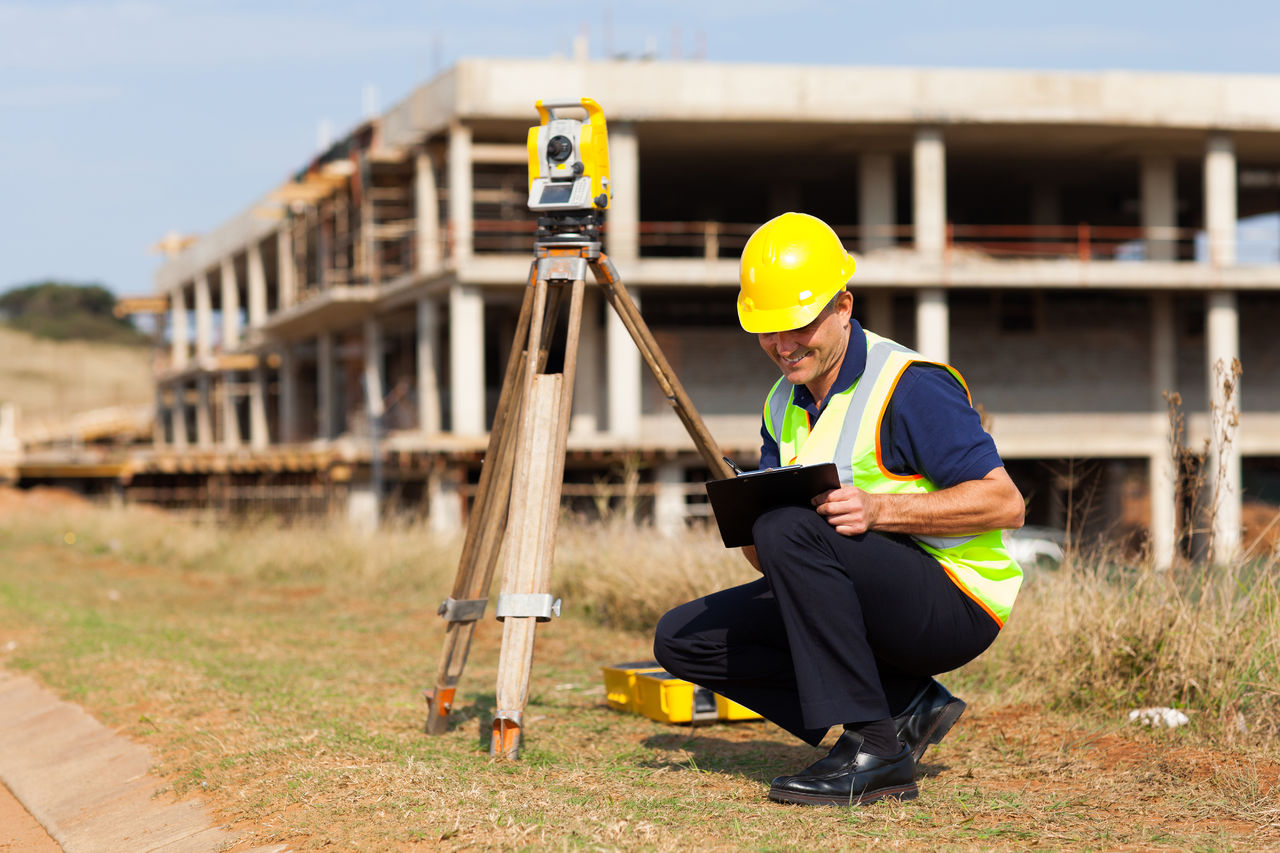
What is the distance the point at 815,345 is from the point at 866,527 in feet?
1.90

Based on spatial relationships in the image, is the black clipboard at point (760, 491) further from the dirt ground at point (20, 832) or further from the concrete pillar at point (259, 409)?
the concrete pillar at point (259, 409)

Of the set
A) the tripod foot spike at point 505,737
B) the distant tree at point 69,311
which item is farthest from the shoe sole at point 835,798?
the distant tree at point 69,311

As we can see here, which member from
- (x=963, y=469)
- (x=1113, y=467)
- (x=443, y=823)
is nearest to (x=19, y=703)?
(x=443, y=823)

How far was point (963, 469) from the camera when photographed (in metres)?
3.75

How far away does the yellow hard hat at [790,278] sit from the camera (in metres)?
3.93

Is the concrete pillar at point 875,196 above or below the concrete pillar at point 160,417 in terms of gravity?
above

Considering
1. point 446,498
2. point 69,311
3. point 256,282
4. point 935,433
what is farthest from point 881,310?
point 69,311

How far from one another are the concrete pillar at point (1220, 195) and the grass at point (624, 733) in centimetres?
2155

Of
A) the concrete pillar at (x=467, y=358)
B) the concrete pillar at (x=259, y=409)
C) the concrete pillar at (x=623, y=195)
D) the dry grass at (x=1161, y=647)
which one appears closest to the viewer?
the dry grass at (x=1161, y=647)

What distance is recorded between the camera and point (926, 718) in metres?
4.23

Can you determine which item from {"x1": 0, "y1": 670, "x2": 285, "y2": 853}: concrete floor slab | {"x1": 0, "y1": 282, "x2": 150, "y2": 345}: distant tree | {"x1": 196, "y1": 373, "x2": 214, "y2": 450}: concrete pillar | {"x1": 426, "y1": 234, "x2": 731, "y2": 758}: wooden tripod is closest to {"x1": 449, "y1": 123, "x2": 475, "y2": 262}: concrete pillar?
{"x1": 0, "y1": 670, "x2": 285, "y2": 853}: concrete floor slab

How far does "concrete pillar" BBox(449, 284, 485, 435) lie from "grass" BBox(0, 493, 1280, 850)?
1659cm

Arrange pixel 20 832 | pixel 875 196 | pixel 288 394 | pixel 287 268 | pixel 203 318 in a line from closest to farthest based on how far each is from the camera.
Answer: pixel 20 832 → pixel 875 196 → pixel 287 268 → pixel 288 394 → pixel 203 318

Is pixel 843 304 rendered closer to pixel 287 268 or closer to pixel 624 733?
pixel 624 733
